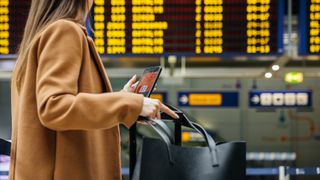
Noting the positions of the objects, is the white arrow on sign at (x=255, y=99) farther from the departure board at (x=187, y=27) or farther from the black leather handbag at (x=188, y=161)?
the black leather handbag at (x=188, y=161)

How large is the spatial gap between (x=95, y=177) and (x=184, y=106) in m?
4.18

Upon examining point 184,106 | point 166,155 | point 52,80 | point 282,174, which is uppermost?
point 52,80

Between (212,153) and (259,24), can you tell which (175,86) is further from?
(212,153)

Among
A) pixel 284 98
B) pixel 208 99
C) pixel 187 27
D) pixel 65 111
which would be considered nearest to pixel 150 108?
pixel 65 111

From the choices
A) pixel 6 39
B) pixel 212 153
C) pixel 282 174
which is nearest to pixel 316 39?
pixel 282 174

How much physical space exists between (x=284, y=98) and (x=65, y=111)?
4.48m

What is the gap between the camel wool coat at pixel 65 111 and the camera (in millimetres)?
1396

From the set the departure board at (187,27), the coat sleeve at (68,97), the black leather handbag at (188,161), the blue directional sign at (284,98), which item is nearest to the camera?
the coat sleeve at (68,97)

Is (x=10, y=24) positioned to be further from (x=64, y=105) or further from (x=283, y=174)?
(x=64, y=105)

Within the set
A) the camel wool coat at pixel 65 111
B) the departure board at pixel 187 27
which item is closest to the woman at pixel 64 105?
the camel wool coat at pixel 65 111

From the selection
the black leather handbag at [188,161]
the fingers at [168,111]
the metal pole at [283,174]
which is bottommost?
the metal pole at [283,174]

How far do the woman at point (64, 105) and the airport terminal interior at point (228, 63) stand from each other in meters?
2.24

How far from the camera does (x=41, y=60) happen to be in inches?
56.4

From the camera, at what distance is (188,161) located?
152 centimetres
